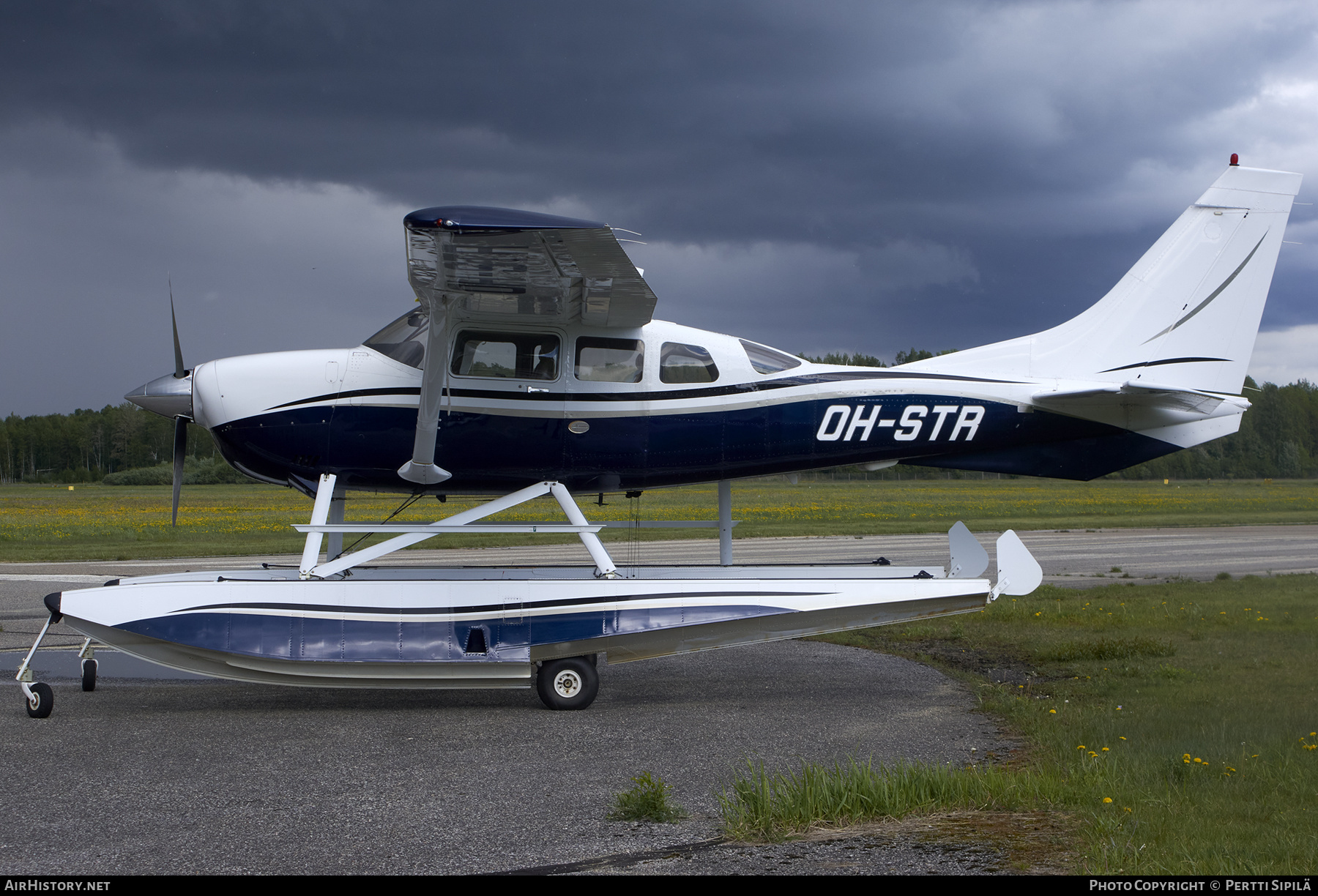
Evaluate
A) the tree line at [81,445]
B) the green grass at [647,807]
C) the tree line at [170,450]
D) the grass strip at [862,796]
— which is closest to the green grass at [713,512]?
the tree line at [170,450]

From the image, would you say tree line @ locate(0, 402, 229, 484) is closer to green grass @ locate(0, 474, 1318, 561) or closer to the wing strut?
green grass @ locate(0, 474, 1318, 561)

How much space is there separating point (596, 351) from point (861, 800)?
4931 millimetres

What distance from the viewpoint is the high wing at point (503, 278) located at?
20.7 feet

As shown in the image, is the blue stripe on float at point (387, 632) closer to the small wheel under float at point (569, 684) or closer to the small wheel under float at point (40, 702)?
the small wheel under float at point (569, 684)

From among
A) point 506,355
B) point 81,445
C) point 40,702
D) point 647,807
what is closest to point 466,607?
point 506,355

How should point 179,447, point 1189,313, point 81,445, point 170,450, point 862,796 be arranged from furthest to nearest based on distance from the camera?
point 81,445 → point 170,450 → point 1189,313 → point 179,447 → point 862,796

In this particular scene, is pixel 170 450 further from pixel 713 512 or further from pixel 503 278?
pixel 503 278

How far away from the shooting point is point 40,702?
7.12m

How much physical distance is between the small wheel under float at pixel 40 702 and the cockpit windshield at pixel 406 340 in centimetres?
386

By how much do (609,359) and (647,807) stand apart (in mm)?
4621

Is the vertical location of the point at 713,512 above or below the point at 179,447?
below

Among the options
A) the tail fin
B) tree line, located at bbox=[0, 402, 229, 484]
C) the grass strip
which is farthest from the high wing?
tree line, located at bbox=[0, 402, 229, 484]

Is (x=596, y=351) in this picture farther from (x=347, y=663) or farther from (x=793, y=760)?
(x=793, y=760)

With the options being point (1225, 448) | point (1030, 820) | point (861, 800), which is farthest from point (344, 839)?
point (1225, 448)
